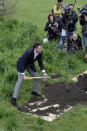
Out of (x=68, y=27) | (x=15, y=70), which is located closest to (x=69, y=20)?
(x=68, y=27)

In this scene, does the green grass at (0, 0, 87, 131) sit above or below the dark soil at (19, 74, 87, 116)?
above

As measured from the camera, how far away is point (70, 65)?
9688 mm

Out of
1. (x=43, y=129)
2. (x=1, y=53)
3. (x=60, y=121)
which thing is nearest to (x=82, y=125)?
(x=60, y=121)

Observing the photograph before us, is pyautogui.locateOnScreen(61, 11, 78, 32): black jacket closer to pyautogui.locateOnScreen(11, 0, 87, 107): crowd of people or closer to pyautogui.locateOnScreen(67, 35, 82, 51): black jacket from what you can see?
pyautogui.locateOnScreen(11, 0, 87, 107): crowd of people

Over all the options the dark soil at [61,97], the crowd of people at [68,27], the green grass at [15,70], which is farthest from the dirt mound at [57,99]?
the crowd of people at [68,27]

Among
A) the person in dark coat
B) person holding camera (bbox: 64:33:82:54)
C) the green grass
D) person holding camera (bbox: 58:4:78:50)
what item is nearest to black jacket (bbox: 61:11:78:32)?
person holding camera (bbox: 58:4:78:50)

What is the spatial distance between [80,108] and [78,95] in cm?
84

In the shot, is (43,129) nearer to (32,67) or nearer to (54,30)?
(32,67)

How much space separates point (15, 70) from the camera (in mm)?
8578

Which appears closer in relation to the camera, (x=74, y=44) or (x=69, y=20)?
(x=69, y=20)

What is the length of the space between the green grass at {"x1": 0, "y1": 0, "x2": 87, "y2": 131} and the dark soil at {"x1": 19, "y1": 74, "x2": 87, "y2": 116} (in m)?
0.27

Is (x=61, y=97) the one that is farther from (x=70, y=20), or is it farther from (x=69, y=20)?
(x=70, y=20)

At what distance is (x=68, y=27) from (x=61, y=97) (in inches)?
149

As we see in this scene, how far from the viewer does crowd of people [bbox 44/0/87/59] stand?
10.1 meters
